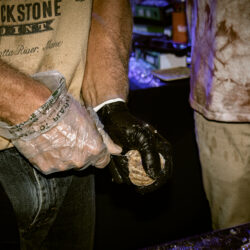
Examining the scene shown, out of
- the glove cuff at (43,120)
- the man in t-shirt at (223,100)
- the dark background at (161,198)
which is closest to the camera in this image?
the glove cuff at (43,120)

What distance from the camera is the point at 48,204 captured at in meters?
0.82

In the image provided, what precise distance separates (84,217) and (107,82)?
574 millimetres

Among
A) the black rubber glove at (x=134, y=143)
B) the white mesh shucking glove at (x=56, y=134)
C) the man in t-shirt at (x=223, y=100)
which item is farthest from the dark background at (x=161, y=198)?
the white mesh shucking glove at (x=56, y=134)

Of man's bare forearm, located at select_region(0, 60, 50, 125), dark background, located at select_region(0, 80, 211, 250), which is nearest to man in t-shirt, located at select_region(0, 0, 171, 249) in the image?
man's bare forearm, located at select_region(0, 60, 50, 125)

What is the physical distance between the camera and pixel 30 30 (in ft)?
2.37

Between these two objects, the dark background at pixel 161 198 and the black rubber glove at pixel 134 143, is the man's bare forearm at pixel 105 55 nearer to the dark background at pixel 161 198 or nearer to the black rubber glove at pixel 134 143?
the black rubber glove at pixel 134 143

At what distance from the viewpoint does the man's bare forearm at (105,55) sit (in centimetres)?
92

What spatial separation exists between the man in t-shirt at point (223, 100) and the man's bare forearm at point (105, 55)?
→ 1.26 feet

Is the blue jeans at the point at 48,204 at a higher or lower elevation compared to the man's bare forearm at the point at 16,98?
lower

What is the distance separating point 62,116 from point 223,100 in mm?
721

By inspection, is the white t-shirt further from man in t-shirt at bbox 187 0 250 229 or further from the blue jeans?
man in t-shirt at bbox 187 0 250 229

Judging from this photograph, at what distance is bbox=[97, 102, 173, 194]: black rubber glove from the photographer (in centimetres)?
77

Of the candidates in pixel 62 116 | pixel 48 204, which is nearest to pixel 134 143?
pixel 62 116

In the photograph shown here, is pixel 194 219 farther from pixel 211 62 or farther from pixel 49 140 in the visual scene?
pixel 49 140
